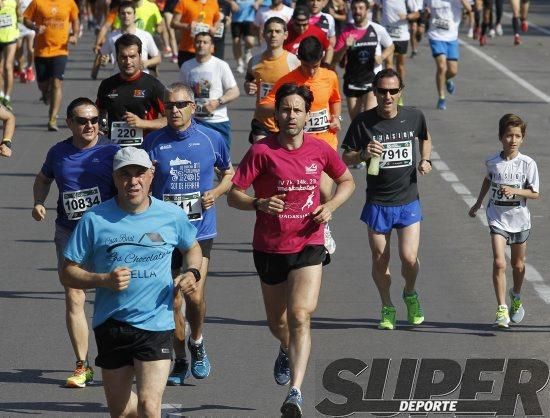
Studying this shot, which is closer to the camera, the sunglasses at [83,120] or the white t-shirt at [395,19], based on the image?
the sunglasses at [83,120]

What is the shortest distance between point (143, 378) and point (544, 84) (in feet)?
68.9

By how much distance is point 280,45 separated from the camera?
52.9 feet

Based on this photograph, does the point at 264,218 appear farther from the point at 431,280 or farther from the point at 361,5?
the point at 361,5

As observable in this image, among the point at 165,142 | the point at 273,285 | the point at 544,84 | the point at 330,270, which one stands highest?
the point at 165,142

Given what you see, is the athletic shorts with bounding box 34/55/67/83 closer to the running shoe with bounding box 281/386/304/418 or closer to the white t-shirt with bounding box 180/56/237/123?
the white t-shirt with bounding box 180/56/237/123

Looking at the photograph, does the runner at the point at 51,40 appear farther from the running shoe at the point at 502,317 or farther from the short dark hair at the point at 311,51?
the running shoe at the point at 502,317

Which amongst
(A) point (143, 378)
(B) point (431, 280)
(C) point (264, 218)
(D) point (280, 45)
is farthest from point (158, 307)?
(D) point (280, 45)

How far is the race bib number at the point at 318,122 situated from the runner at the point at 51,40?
358 inches

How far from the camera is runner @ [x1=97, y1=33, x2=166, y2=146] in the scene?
13.5 metres

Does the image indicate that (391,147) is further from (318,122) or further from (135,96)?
(135,96)

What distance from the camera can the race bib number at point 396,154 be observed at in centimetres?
1258

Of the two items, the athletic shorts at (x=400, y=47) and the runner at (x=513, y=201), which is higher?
the runner at (x=513, y=201)

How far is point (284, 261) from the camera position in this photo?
10383 mm

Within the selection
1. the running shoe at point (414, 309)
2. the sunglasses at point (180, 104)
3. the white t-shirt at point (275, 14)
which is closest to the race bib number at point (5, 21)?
the white t-shirt at point (275, 14)
